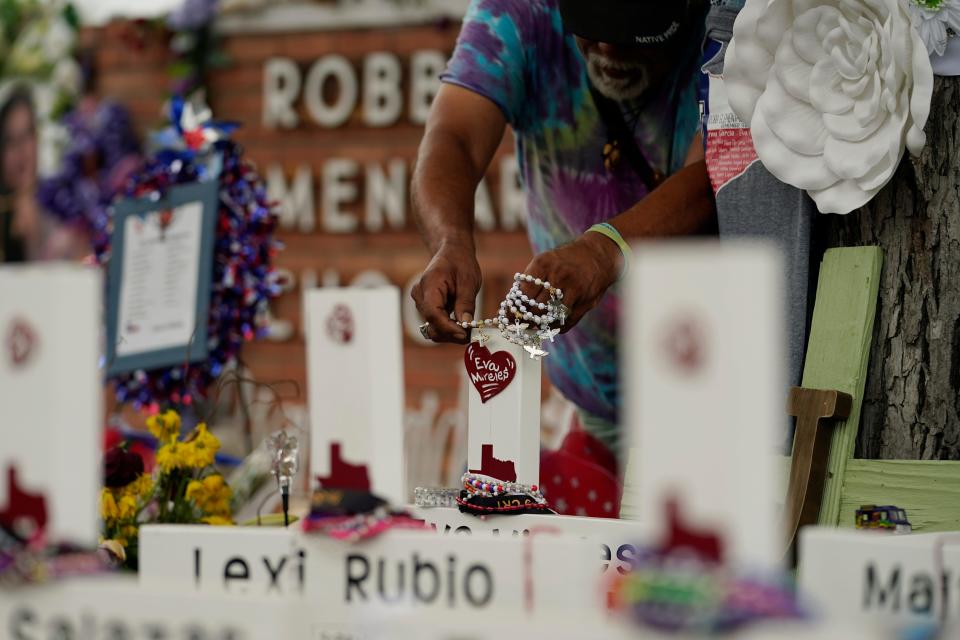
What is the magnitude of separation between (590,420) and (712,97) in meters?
0.69

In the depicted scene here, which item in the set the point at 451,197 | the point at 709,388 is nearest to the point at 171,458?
the point at 451,197

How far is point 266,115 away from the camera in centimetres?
442

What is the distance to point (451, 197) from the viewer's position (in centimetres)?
182

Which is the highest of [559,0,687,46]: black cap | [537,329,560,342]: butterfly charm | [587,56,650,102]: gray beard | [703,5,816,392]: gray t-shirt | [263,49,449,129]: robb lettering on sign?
[263,49,449,129]: robb lettering on sign

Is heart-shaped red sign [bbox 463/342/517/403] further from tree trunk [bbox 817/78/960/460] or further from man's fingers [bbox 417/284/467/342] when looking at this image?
tree trunk [bbox 817/78/960/460]

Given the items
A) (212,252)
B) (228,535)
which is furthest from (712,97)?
(212,252)

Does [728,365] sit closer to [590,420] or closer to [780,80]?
[780,80]

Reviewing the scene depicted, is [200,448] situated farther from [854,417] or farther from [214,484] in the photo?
[854,417]

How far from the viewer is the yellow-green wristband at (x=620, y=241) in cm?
158

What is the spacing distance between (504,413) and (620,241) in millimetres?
323

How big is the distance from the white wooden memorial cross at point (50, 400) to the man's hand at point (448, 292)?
2.16ft

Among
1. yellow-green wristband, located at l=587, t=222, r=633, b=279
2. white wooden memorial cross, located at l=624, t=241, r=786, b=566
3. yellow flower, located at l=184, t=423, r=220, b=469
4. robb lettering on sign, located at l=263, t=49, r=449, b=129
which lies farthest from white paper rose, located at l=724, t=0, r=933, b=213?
robb lettering on sign, located at l=263, t=49, r=449, b=129

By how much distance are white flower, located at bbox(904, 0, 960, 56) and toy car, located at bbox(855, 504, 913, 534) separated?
462mm

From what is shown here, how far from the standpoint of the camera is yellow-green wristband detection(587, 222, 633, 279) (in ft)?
5.17
